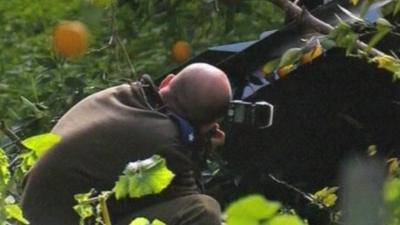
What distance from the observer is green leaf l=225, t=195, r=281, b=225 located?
78cm

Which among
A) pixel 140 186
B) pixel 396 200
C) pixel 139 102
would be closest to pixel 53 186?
pixel 139 102

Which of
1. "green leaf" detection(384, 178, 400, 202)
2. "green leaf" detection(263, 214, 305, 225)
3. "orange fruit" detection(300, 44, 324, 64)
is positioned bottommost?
"orange fruit" detection(300, 44, 324, 64)

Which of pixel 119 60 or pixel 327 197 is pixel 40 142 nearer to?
pixel 327 197

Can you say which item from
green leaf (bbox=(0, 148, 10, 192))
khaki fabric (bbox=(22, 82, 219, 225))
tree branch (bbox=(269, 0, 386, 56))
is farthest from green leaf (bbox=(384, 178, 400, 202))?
khaki fabric (bbox=(22, 82, 219, 225))

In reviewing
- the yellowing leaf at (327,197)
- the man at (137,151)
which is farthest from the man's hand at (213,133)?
the yellowing leaf at (327,197)

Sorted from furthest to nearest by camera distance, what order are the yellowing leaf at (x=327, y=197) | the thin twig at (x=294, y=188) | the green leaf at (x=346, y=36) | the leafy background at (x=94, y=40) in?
the leafy background at (x=94, y=40) → the thin twig at (x=294, y=188) → the yellowing leaf at (x=327, y=197) → the green leaf at (x=346, y=36)

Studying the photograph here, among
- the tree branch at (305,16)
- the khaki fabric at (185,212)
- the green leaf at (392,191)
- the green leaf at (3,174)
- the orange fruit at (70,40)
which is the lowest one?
the khaki fabric at (185,212)

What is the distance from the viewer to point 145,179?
1.61 metres

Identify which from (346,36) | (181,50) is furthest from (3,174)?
(181,50)

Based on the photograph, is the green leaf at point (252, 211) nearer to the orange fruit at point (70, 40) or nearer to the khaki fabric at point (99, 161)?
the khaki fabric at point (99, 161)

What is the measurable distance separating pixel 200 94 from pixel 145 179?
2319 millimetres

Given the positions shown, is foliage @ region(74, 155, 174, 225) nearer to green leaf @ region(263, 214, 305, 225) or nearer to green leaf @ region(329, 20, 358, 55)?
green leaf @ region(263, 214, 305, 225)

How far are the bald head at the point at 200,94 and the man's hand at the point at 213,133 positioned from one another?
0.07 feet

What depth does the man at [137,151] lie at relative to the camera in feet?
12.3
